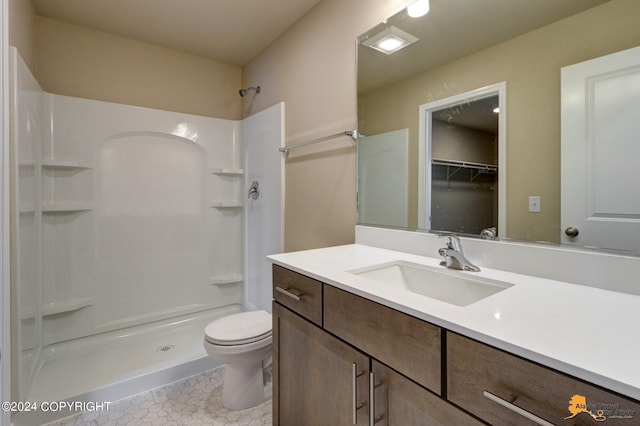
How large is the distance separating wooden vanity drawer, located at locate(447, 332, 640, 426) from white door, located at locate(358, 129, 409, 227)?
85 cm

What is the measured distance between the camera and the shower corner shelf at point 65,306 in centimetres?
206

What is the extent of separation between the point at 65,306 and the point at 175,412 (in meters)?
1.23

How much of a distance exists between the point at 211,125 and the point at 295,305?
85.5 inches

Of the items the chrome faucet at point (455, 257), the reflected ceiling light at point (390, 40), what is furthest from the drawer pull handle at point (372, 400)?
the reflected ceiling light at point (390, 40)

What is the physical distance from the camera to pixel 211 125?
108 inches

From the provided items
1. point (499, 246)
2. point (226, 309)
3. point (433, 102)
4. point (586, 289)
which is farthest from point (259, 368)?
point (433, 102)

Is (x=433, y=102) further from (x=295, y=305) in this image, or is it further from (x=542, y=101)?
(x=295, y=305)

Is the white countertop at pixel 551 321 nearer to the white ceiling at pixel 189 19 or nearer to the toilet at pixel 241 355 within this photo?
the toilet at pixel 241 355

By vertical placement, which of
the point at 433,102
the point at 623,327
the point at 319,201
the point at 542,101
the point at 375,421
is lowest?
the point at 375,421

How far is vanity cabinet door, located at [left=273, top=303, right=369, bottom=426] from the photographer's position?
88 cm

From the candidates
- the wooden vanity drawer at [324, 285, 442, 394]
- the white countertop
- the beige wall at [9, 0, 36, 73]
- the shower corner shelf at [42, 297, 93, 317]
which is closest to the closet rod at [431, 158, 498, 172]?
the white countertop

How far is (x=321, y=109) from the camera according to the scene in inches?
74.0

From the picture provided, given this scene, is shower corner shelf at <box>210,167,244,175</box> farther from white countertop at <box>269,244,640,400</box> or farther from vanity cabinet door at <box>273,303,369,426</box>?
white countertop at <box>269,244,640,400</box>

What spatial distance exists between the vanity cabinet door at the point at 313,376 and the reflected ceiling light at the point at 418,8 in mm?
1427
